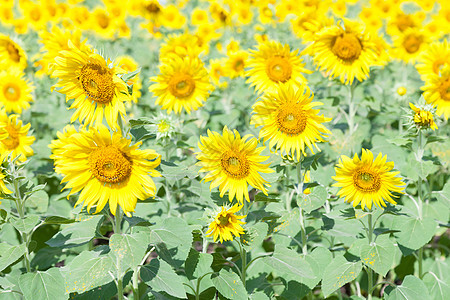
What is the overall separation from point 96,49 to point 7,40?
2975 mm

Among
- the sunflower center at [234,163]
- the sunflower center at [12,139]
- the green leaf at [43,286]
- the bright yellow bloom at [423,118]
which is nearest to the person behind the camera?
the green leaf at [43,286]

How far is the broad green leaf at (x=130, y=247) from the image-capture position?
2.09 metres

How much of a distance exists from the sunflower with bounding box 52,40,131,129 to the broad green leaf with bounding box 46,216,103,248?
624mm

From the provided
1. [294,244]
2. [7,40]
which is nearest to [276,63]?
[294,244]

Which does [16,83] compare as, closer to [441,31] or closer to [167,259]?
[167,259]

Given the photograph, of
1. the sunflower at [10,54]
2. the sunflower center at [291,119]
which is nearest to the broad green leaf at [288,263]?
the sunflower center at [291,119]

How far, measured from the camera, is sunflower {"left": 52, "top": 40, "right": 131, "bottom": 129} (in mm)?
2164

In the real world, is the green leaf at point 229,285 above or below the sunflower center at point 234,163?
below

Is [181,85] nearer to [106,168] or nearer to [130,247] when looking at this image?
[106,168]

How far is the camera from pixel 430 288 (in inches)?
124

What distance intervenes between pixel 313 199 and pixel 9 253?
1.76 metres

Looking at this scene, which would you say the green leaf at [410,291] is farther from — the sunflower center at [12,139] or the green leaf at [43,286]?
the sunflower center at [12,139]

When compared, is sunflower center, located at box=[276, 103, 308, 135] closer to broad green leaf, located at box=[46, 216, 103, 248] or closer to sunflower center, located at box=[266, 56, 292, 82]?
sunflower center, located at box=[266, 56, 292, 82]

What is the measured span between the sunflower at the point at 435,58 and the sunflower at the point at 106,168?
2.89 meters
